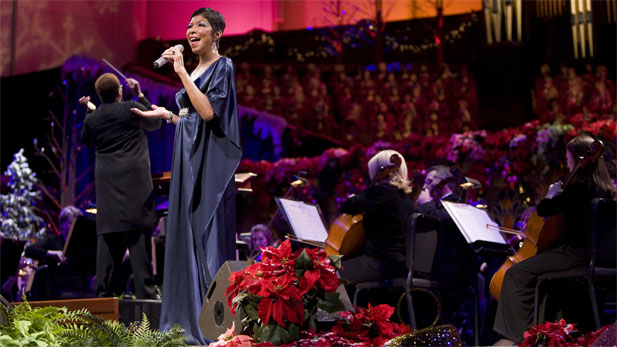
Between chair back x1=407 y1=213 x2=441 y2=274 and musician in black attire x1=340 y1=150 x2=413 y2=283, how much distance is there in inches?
4.8

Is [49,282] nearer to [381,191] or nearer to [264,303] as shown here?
[381,191]

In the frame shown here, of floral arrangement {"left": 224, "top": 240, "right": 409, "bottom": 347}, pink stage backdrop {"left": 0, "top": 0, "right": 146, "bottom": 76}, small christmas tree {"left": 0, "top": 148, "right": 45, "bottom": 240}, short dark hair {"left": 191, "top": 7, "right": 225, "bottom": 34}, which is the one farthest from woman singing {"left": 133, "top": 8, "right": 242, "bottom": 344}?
small christmas tree {"left": 0, "top": 148, "right": 45, "bottom": 240}

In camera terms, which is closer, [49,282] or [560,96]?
[49,282]

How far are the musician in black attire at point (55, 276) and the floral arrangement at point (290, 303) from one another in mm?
4196

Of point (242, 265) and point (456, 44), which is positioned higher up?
point (456, 44)

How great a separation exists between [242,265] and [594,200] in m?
2.33

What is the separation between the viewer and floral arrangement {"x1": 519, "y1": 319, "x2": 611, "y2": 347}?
2.64 m

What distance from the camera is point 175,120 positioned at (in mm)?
3861

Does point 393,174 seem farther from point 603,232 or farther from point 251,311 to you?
point 251,311

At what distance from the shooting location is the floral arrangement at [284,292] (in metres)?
2.43

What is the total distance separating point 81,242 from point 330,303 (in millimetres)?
3462

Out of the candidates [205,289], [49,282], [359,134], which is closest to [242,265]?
[205,289]

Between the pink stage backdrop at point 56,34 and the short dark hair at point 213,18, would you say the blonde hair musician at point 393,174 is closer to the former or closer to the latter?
the short dark hair at point 213,18

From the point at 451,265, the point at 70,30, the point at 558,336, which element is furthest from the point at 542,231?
the point at 70,30
